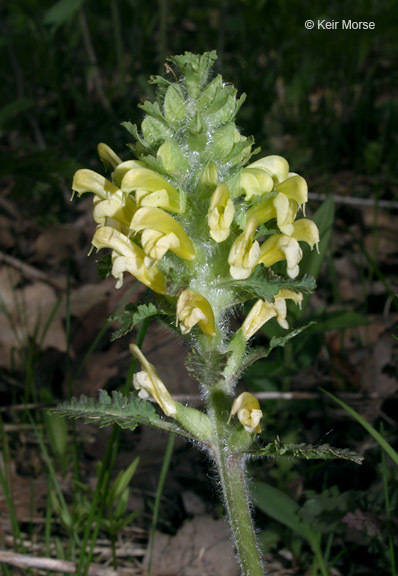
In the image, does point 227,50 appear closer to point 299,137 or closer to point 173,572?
point 299,137

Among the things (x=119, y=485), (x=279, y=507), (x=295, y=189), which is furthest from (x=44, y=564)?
(x=295, y=189)

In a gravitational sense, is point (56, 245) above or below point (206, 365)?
below

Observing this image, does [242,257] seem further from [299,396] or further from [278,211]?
[299,396]

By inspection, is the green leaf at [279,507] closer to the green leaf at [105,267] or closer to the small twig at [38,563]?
the small twig at [38,563]

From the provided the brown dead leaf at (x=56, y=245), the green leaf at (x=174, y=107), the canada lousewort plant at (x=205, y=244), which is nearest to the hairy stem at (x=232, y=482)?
the canada lousewort plant at (x=205, y=244)

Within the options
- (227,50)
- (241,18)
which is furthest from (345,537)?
(227,50)

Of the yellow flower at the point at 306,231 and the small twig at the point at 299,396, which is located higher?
the yellow flower at the point at 306,231

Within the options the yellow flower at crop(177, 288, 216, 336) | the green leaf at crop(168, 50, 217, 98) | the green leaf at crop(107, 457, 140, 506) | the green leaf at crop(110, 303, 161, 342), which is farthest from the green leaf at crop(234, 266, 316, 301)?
the green leaf at crop(107, 457, 140, 506)
